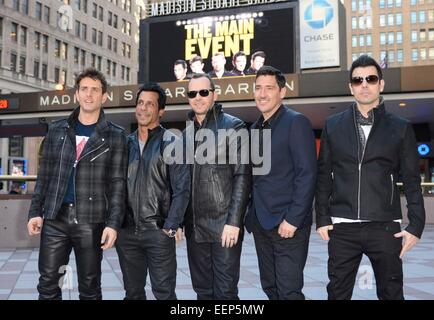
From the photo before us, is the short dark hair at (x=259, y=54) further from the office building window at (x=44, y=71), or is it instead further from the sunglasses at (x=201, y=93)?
the office building window at (x=44, y=71)

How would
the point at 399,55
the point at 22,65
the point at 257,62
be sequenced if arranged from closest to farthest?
1. the point at 257,62
2. the point at 22,65
3. the point at 399,55

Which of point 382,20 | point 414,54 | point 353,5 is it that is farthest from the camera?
point 353,5

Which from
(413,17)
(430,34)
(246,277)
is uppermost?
(413,17)

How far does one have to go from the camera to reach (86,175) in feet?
12.1

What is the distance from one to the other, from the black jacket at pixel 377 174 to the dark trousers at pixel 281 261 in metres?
0.25

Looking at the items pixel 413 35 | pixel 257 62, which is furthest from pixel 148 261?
pixel 413 35

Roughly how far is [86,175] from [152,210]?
588mm

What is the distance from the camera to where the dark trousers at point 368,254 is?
3.28m

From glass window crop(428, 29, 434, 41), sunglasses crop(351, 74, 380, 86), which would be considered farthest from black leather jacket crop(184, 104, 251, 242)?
glass window crop(428, 29, 434, 41)

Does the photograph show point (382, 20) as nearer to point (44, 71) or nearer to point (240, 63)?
point (44, 71)


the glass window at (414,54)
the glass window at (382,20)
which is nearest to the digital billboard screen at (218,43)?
the glass window at (414,54)

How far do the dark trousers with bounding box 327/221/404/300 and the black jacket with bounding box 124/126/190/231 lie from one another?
122 centimetres

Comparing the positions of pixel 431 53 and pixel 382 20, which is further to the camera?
pixel 382 20

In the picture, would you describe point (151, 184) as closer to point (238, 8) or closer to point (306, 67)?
point (306, 67)
